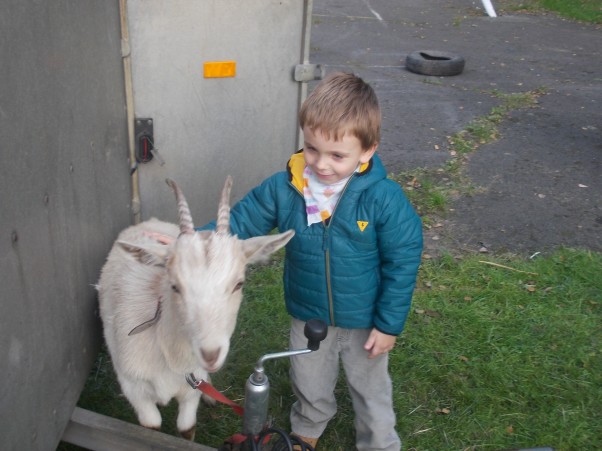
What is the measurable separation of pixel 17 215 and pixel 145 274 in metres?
0.99

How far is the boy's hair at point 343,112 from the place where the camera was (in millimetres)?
2500

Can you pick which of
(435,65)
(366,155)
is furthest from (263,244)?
(435,65)

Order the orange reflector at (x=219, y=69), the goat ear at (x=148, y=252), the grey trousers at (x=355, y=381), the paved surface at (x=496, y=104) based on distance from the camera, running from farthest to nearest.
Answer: the paved surface at (x=496, y=104) < the orange reflector at (x=219, y=69) < the grey trousers at (x=355, y=381) < the goat ear at (x=148, y=252)

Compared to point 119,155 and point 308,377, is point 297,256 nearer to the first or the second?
point 308,377

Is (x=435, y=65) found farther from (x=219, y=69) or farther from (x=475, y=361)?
(x=475, y=361)

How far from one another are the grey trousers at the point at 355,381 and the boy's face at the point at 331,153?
30.5 inches

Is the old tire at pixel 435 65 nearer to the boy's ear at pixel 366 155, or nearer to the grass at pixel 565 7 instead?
the grass at pixel 565 7

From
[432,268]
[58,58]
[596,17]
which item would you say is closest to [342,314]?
[58,58]

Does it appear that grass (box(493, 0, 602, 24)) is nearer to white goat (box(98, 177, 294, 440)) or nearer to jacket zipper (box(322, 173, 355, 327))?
jacket zipper (box(322, 173, 355, 327))

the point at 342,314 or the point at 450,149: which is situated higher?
the point at 342,314

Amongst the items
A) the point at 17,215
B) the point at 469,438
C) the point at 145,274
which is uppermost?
the point at 17,215

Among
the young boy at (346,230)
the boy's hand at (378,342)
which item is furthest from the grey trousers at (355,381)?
Answer: the boy's hand at (378,342)

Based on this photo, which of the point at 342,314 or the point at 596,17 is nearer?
the point at 342,314

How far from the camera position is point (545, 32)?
12953mm
